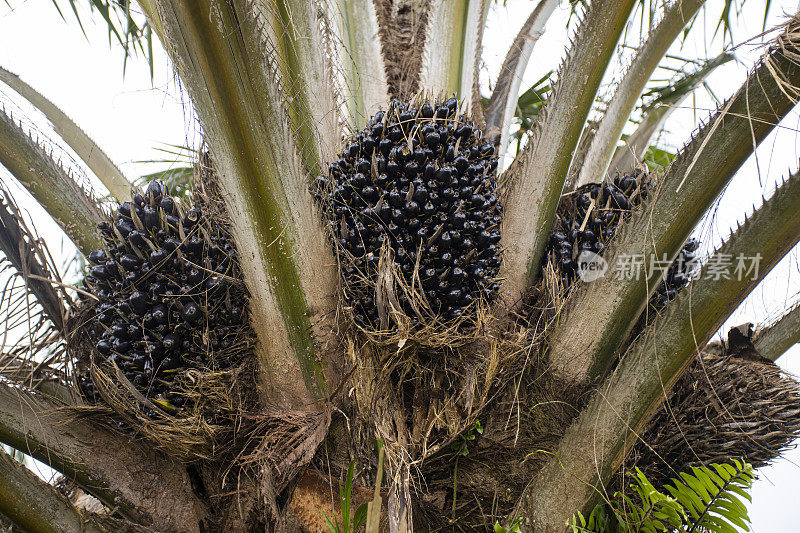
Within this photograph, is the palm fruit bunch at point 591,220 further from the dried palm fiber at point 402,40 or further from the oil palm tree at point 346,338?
the dried palm fiber at point 402,40

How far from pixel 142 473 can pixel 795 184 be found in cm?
197

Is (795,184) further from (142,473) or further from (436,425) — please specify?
(142,473)

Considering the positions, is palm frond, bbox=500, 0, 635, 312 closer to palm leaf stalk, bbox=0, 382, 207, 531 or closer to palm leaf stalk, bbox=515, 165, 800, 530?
palm leaf stalk, bbox=515, 165, 800, 530

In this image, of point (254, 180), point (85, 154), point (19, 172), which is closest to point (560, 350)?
point (254, 180)

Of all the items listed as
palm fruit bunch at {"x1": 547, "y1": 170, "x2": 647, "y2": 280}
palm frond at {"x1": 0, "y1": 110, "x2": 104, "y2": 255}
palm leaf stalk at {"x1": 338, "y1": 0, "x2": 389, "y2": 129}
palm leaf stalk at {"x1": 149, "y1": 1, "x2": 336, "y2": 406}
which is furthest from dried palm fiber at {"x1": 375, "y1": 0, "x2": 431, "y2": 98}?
palm frond at {"x1": 0, "y1": 110, "x2": 104, "y2": 255}

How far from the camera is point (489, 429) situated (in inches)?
67.8

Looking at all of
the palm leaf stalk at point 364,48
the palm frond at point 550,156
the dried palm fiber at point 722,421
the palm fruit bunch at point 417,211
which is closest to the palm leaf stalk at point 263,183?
the palm fruit bunch at point 417,211

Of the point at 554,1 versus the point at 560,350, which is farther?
the point at 554,1

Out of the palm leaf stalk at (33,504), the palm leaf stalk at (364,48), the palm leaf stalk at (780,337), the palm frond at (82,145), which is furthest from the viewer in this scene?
the palm frond at (82,145)

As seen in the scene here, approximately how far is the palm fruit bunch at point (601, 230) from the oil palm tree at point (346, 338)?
2.6 inches

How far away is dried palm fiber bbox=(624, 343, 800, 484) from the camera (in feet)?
5.65

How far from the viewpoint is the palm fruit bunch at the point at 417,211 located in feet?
5.09

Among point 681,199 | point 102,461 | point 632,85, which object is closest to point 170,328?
point 102,461

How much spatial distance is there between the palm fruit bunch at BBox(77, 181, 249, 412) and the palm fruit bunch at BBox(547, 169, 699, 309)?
1054mm
